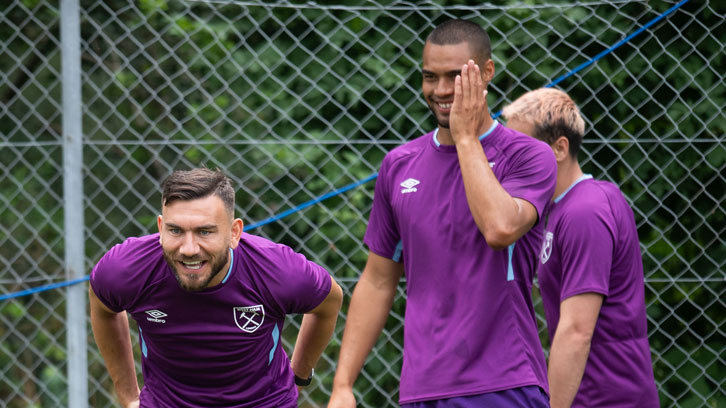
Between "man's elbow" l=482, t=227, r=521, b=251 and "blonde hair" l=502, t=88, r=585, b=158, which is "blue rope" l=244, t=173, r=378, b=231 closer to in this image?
"blonde hair" l=502, t=88, r=585, b=158

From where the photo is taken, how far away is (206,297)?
9.68ft

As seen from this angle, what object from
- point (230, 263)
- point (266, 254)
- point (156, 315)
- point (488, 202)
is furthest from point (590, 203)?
point (156, 315)

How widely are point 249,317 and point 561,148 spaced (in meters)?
1.30

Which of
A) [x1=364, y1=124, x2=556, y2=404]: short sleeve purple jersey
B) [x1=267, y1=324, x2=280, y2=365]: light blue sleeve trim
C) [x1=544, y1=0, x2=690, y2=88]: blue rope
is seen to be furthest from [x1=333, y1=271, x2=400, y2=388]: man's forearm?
[x1=544, y1=0, x2=690, y2=88]: blue rope

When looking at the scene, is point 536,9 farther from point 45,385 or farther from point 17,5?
point 45,385

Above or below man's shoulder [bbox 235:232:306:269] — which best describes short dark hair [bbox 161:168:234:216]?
above

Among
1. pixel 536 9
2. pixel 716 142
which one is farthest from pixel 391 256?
pixel 716 142

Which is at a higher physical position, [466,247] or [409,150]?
[409,150]

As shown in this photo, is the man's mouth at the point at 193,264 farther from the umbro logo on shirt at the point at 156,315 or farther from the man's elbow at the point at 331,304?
the man's elbow at the point at 331,304

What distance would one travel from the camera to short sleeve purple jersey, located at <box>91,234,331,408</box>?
9.71ft

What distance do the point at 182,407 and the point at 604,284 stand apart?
151 cm

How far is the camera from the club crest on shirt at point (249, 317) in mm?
3012

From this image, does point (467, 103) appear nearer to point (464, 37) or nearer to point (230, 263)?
point (464, 37)

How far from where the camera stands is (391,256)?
2.85 m
